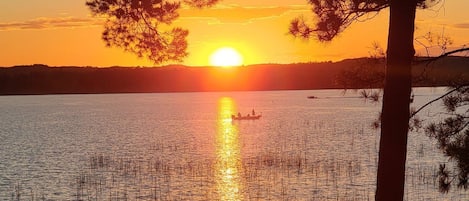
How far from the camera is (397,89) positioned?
9.38m

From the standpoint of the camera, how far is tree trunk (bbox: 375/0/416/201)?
30.6 feet

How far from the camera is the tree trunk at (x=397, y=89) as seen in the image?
30.6ft

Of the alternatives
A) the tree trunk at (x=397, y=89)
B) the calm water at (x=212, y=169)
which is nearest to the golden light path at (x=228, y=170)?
the calm water at (x=212, y=169)

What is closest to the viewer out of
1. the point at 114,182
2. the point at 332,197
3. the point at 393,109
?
the point at 393,109

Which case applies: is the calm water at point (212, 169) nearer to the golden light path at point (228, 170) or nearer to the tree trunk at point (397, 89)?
the golden light path at point (228, 170)

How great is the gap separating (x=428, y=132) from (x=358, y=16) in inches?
134

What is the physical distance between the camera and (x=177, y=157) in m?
41.6

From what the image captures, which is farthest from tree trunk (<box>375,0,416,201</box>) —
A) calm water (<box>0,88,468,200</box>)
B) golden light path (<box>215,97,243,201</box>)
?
golden light path (<box>215,97,243,201</box>)

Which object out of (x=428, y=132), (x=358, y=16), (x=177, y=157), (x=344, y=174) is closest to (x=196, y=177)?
(x=344, y=174)

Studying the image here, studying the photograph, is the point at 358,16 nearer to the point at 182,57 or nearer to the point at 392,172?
the point at 392,172

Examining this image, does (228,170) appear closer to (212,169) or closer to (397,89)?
(212,169)

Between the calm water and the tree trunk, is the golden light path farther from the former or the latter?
the tree trunk

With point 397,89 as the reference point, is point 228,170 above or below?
below

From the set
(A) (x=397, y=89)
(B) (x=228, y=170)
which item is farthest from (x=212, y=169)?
(A) (x=397, y=89)
